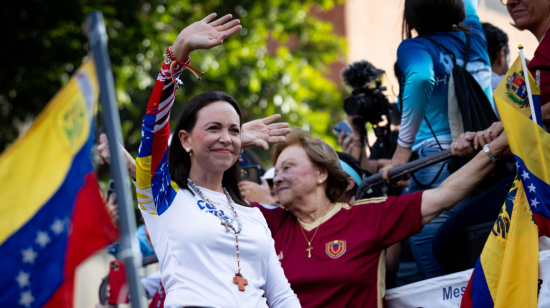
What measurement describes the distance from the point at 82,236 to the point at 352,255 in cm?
192

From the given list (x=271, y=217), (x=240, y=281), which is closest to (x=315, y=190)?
(x=271, y=217)

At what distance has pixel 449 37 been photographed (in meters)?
3.63

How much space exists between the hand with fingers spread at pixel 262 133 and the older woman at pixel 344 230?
474 millimetres

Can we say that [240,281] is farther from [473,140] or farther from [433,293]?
[473,140]

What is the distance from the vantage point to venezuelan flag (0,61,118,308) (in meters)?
1.71

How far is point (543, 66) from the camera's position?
8.82 feet

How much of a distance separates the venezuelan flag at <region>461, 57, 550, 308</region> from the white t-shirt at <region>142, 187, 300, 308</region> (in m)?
1.06

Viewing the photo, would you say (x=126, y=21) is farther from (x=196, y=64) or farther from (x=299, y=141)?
(x=299, y=141)

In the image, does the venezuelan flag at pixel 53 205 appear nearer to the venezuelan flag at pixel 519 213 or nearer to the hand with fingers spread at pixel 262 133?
the hand with fingers spread at pixel 262 133

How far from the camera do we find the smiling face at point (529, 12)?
290 centimetres

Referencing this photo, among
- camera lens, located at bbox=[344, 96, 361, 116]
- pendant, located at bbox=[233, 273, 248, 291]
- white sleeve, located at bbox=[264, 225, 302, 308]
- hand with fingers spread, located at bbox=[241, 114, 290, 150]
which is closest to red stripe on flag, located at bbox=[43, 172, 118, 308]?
pendant, located at bbox=[233, 273, 248, 291]

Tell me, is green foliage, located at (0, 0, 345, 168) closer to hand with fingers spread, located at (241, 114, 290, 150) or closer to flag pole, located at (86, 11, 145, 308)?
hand with fingers spread, located at (241, 114, 290, 150)

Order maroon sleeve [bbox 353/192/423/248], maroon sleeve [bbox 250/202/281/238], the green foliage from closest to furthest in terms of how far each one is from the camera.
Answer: maroon sleeve [bbox 353/192/423/248] < maroon sleeve [bbox 250/202/281/238] < the green foliage

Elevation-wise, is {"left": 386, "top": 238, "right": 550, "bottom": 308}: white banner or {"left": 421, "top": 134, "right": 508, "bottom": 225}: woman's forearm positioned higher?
{"left": 421, "top": 134, "right": 508, "bottom": 225}: woman's forearm
